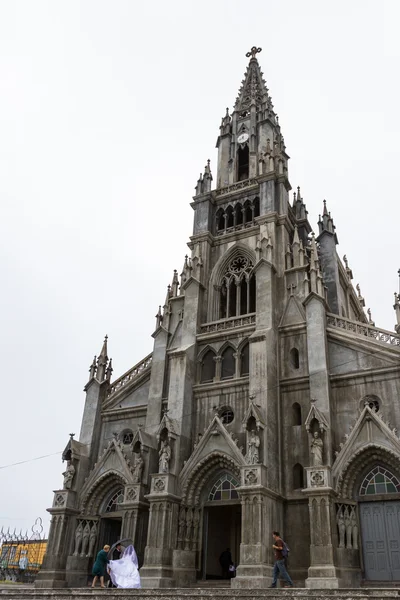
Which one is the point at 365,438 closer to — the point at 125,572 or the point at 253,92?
the point at 125,572

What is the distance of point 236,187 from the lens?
36.4 metres

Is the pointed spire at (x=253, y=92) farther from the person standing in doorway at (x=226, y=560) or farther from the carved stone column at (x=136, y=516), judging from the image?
the person standing in doorway at (x=226, y=560)

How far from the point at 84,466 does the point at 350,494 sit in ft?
47.1

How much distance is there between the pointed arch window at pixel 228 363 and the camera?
94.5 ft

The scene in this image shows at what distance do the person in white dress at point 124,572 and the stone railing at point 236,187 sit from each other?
24981 millimetres

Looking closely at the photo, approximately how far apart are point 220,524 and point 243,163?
25.2m

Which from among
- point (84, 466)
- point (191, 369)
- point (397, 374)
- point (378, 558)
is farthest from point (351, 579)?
point (84, 466)

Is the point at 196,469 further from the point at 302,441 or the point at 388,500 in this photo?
the point at 388,500

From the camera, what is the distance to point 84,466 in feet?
95.1

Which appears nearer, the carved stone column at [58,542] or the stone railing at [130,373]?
the carved stone column at [58,542]

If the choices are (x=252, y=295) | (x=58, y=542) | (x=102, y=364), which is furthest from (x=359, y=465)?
(x=102, y=364)

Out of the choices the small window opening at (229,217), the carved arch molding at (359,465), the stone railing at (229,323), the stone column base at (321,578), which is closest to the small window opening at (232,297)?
the stone railing at (229,323)

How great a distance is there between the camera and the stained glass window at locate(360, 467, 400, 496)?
22156 mm

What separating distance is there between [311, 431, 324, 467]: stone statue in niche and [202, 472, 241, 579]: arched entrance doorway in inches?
165
